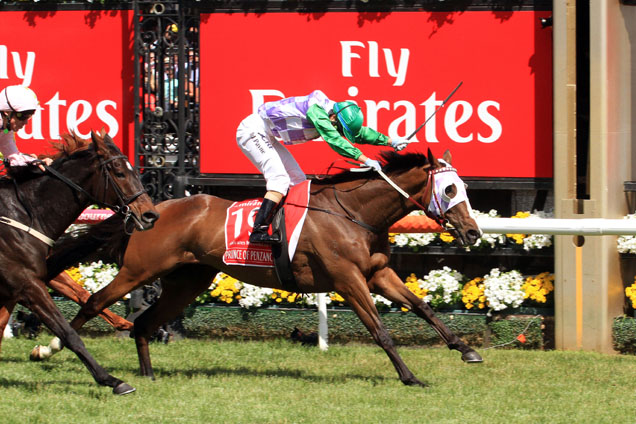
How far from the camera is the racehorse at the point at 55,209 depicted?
5.77 metres

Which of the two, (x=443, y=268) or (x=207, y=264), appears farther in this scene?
(x=443, y=268)

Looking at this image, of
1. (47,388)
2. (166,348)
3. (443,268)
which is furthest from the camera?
(443,268)

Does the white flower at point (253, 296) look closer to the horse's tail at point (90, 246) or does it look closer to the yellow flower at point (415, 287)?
the yellow flower at point (415, 287)

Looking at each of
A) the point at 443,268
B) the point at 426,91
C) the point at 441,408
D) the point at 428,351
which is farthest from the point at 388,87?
the point at 441,408

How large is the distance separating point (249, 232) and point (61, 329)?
1.40 m

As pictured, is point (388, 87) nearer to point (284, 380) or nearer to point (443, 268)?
point (443, 268)

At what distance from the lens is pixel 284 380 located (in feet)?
20.8

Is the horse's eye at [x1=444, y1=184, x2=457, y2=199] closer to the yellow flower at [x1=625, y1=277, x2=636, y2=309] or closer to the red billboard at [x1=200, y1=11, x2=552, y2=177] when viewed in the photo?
the red billboard at [x1=200, y1=11, x2=552, y2=177]

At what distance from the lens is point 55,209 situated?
19.5 feet

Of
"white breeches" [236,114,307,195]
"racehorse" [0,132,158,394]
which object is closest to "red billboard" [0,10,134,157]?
"white breeches" [236,114,307,195]

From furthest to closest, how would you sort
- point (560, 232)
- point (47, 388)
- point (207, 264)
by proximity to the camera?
point (560, 232)
point (207, 264)
point (47, 388)

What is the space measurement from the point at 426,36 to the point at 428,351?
274cm

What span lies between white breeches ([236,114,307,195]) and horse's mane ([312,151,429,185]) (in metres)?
0.25

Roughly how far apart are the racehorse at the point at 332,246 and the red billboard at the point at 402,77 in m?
1.94
